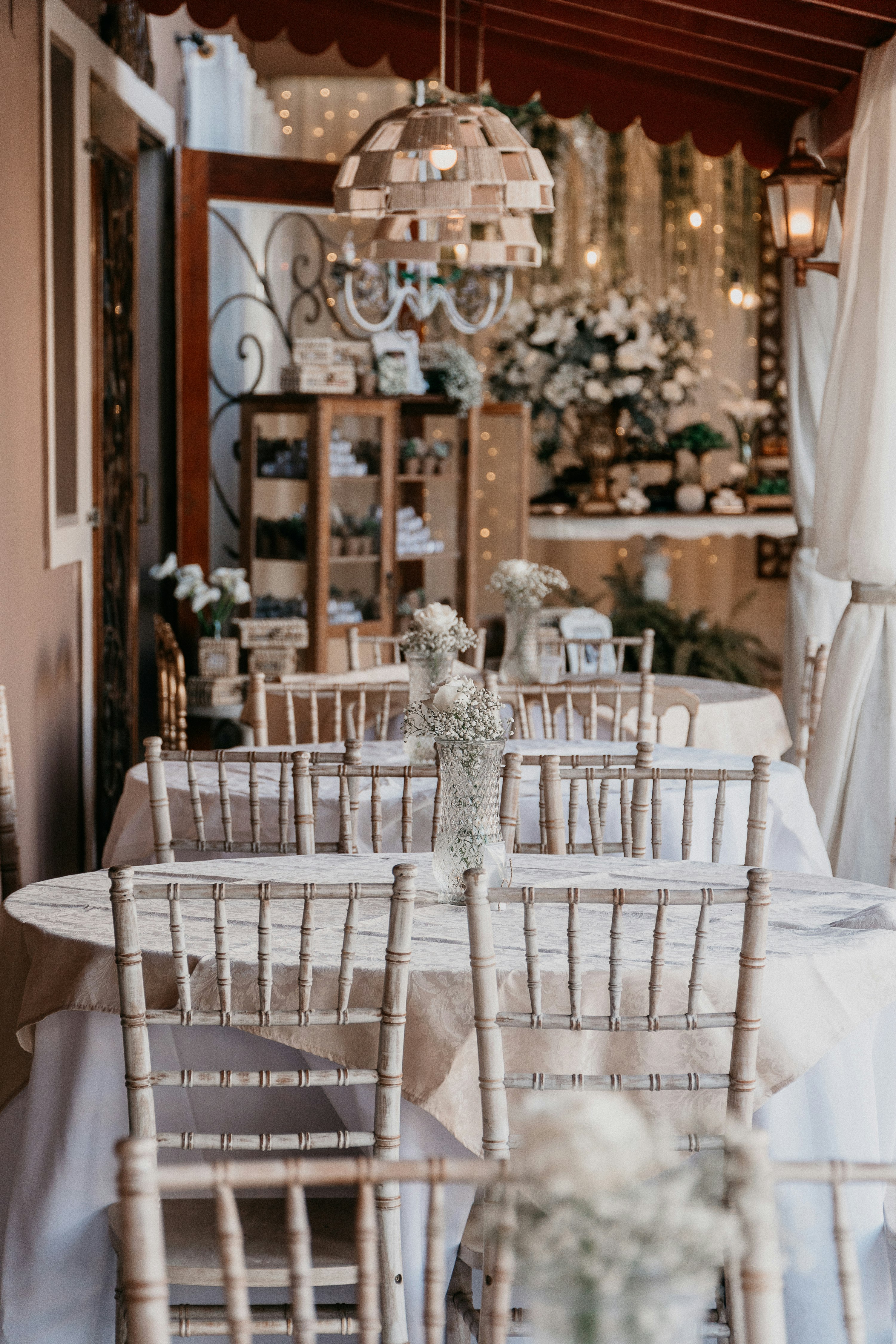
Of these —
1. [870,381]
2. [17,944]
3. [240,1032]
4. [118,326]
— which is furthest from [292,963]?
[118,326]

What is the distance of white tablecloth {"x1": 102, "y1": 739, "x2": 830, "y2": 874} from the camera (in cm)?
349

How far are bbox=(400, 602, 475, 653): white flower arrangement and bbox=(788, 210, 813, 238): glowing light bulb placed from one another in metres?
1.99

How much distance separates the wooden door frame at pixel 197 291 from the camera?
631 cm

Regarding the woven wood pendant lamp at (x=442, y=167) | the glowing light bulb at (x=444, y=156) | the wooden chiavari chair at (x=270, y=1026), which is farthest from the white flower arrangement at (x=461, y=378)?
the wooden chiavari chair at (x=270, y=1026)

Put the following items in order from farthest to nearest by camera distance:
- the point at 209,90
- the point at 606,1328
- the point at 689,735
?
the point at 209,90 → the point at 689,735 → the point at 606,1328

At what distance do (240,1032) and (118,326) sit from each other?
4014 mm

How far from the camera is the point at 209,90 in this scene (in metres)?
6.84

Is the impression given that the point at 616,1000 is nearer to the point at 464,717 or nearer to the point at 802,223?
the point at 464,717

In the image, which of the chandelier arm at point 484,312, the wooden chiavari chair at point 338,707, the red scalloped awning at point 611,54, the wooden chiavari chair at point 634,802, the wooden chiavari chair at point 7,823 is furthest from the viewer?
the chandelier arm at point 484,312

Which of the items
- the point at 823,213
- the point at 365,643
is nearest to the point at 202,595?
the point at 365,643

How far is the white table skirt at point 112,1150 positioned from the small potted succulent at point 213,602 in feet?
12.6

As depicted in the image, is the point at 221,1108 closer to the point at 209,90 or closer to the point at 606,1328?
the point at 606,1328

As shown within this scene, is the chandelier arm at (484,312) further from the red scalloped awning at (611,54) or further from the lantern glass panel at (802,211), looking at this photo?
the lantern glass panel at (802,211)
